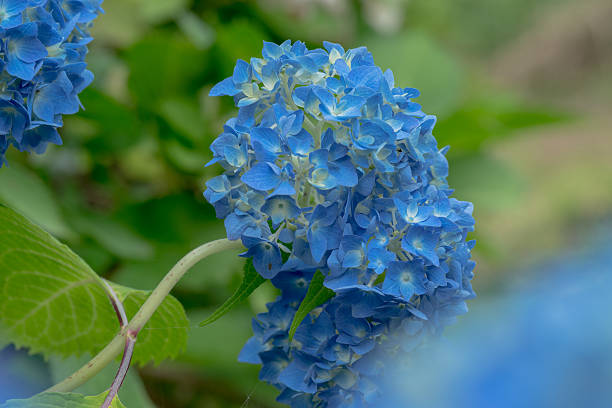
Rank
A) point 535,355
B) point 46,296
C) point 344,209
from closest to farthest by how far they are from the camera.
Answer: point 535,355
point 344,209
point 46,296

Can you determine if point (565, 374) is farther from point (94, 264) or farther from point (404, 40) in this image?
point (404, 40)

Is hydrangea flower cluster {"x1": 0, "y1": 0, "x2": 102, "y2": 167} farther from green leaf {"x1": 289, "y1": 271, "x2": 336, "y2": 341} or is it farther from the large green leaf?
green leaf {"x1": 289, "y1": 271, "x2": 336, "y2": 341}

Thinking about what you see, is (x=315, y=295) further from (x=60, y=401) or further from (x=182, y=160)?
(x=182, y=160)

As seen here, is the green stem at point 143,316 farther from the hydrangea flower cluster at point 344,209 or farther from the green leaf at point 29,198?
the green leaf at point 29,198

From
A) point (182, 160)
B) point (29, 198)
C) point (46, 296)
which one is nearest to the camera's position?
point (46, 296)

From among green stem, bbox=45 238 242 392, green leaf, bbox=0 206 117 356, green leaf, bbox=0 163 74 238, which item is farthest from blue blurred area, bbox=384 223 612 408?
green leaf, bbox=0 163 74 238

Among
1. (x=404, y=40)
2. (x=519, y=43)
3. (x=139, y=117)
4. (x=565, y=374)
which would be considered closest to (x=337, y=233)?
(x=565, y=374)

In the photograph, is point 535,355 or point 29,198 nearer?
point 535,355

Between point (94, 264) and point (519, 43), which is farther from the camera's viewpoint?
point (519, 43)

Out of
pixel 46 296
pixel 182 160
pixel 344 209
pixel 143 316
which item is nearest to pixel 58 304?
pixel 46 296
